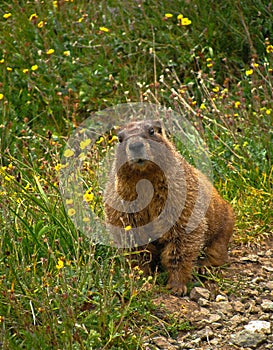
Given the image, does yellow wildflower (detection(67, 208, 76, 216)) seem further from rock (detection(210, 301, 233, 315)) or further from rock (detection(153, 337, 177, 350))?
rock (detection(210, 301, 233, 315))

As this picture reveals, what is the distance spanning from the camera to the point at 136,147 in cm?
460

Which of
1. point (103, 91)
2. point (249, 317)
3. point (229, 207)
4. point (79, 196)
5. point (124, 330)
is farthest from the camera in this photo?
point (103, 91)

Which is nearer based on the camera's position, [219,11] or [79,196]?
[79,196]

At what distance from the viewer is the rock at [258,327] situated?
4.36 meters

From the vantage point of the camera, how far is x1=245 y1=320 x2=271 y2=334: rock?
14.3 feet

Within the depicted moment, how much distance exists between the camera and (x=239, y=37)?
767cm

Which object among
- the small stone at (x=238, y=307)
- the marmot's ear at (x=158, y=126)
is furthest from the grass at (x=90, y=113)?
the marmot's ear at (x=158, y=126)

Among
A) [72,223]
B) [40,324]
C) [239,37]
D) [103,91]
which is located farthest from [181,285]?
[239,37]

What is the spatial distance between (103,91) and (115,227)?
2883 mm

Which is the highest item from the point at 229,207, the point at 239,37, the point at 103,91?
the point at 239,37

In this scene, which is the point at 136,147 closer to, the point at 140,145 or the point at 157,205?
the point at 140,145

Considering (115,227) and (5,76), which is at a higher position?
(5,76)

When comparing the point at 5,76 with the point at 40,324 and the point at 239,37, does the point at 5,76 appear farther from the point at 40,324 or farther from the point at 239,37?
the point at 40,324

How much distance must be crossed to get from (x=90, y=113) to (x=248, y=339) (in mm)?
3674
